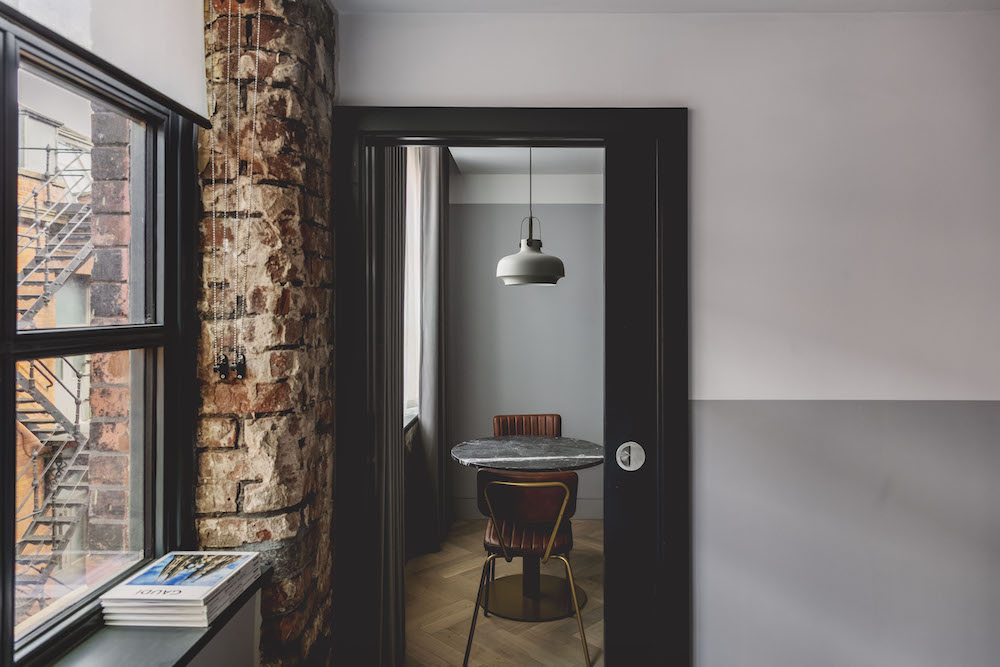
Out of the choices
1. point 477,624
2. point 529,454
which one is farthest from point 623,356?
point 477,624

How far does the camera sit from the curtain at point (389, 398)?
81.4 inches

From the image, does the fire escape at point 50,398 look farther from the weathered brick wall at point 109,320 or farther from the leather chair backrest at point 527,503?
the leather chair backrest at point 527,503

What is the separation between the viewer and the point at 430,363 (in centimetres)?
392

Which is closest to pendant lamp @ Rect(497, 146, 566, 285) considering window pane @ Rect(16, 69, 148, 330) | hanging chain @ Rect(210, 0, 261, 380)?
hanging chain @ Rect(210, 0, 261, 380)

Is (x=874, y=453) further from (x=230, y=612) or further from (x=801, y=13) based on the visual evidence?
(x=230, y=612)

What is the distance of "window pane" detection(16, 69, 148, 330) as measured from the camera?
103 centimetres

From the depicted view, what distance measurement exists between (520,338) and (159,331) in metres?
3.24

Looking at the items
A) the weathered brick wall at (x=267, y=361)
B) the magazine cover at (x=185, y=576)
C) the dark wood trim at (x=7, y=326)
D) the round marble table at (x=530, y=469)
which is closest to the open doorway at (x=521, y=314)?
the round marble table at (x=530, y=469)

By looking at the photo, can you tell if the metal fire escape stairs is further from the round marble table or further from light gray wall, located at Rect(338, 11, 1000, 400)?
the round marble table

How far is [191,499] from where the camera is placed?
148cm

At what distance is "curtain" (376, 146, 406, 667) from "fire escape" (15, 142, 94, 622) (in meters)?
0.89

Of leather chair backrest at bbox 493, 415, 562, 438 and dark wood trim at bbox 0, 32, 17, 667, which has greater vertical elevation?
dark wood trim at bbox 0, 32, 17, 667

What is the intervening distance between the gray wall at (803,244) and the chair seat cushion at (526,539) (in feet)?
2.85

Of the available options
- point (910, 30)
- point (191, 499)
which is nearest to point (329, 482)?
point (191, 499)
